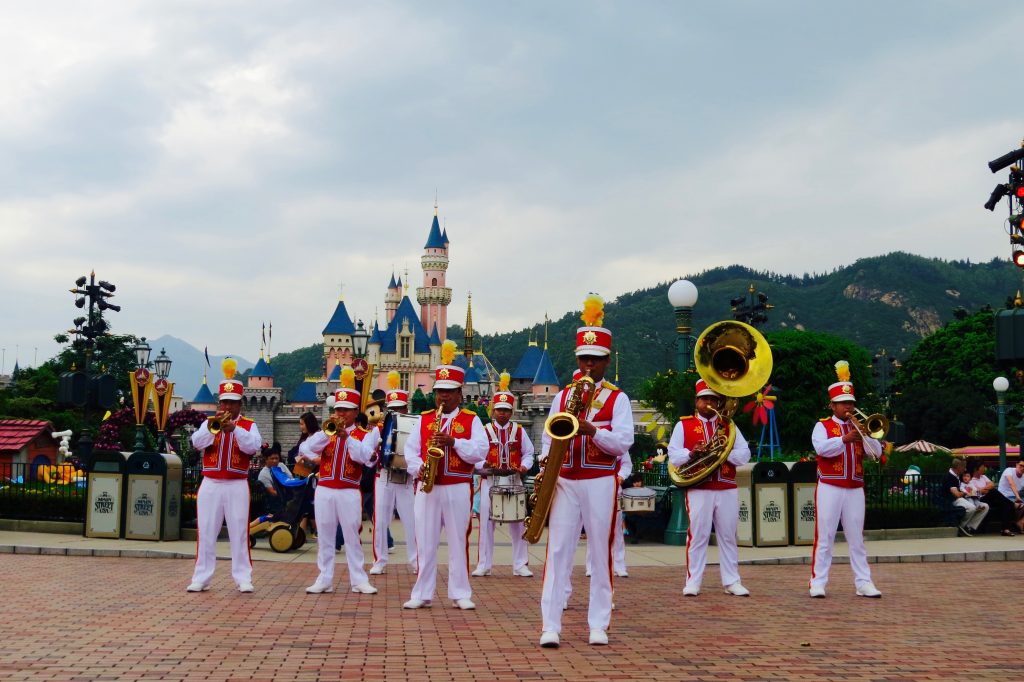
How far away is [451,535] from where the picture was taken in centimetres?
1063

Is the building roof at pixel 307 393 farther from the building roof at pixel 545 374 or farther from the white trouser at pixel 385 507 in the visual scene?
the white trouser at pixel 385 507

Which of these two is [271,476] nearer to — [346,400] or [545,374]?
[346,400]

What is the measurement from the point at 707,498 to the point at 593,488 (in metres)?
3.63

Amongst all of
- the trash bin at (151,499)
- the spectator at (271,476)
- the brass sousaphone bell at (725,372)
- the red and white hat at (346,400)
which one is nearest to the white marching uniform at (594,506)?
the brass sousaphone bell at (725,372)

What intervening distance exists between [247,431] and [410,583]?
2687 mm

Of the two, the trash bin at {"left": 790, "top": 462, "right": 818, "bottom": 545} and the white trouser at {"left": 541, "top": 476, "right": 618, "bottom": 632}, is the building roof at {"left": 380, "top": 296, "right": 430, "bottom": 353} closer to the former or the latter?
the trash bin at {"left": 790, "top": 462, "right": 818, "bottom": 545}

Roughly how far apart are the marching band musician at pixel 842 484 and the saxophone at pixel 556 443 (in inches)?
159

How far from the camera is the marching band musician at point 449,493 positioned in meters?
10.5

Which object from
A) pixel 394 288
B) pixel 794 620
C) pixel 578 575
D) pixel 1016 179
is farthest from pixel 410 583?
pixel 394 288

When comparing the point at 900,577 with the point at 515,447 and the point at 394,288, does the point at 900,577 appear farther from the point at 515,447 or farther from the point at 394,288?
the point at 394,288

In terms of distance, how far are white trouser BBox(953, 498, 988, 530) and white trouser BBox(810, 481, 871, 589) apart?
807 cm

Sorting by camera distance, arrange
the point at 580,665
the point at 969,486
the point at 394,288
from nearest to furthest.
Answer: the point at 580,665 → the point at 969,486 → the point at 394,288

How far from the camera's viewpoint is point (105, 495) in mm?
17422

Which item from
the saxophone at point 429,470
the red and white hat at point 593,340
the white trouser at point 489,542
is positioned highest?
the red and white hat at point 593,340
